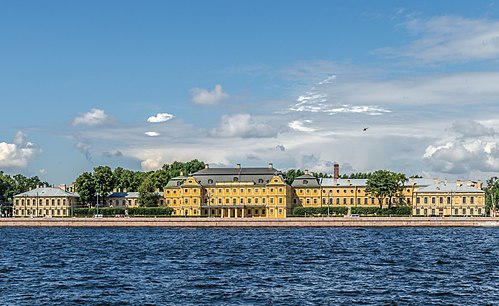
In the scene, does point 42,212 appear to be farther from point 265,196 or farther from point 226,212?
point 265,196

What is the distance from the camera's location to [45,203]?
147375mm

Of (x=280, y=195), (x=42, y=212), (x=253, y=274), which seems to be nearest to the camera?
(x=253, y=274)

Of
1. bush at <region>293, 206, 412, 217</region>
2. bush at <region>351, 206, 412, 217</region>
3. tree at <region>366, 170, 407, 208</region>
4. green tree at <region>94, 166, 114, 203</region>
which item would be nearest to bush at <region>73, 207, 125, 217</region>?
green tree at <region>94, 166, 114, 203</region>

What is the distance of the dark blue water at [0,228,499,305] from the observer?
115 ft

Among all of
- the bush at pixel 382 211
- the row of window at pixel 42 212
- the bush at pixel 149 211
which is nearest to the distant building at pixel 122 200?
the row of window at pixel 42 212

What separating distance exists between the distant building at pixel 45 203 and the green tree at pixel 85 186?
4.94 m

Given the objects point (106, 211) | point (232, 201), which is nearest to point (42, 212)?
point (106, 211)

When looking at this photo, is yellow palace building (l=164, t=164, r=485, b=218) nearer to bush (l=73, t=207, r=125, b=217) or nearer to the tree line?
the tree line

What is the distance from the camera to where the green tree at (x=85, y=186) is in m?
141

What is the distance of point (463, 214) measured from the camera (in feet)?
434

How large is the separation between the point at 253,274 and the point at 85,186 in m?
103

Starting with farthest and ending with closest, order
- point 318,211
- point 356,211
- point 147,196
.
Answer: point 147,196 → point 356,211 → point 318,211

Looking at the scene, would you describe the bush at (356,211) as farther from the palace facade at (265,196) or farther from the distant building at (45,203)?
the distant building at (45,203)

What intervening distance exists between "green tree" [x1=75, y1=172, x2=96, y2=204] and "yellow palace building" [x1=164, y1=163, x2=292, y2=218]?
15.3 m
